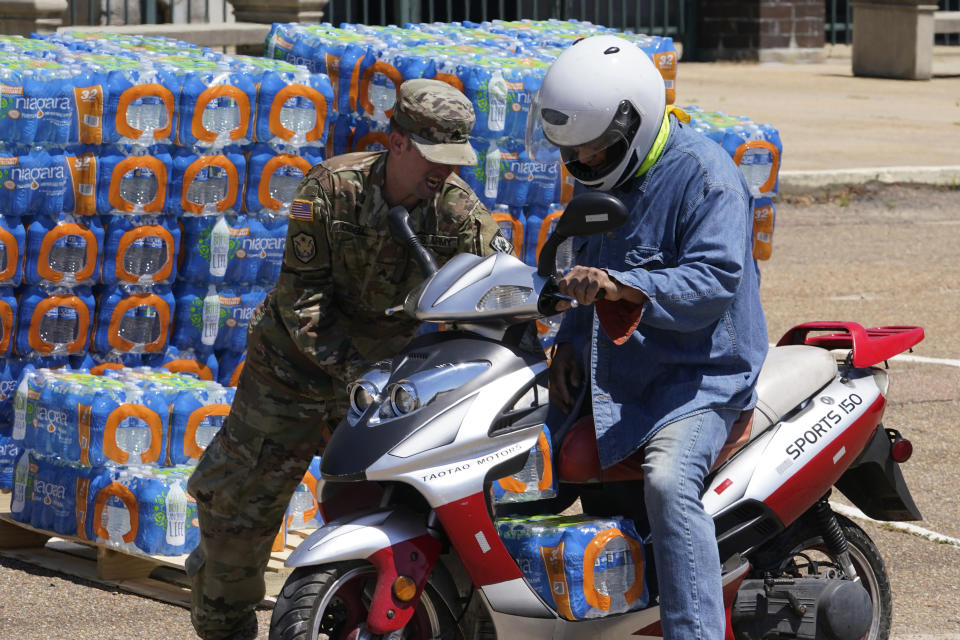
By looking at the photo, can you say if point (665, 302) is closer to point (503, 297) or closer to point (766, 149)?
point (503, 297)

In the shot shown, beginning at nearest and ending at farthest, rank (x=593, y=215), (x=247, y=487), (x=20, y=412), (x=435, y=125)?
(x=593, y=215)
(x=435, y=125)
(x=247, y=487)
(x=20, y=412)

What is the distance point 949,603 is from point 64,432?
3.54 metres

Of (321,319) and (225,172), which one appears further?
(225,172)

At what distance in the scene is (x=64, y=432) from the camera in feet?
22.9

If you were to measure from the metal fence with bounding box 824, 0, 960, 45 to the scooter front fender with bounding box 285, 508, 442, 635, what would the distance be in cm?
2728

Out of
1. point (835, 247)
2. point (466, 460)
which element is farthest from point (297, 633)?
point (835, 247)

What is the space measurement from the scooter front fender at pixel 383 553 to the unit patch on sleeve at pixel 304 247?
116cm

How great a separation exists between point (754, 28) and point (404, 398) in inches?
966

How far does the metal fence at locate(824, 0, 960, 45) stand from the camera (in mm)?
30766

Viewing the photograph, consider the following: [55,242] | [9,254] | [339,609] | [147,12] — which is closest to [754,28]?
[147,12]

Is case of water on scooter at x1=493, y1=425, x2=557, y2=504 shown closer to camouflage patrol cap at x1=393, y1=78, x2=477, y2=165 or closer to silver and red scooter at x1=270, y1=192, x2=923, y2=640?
silver and red scooter at x1=270, y1=192, x2=923, y2=640

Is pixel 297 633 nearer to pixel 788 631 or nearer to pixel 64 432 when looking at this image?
pixel 788 631

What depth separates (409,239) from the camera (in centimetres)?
482

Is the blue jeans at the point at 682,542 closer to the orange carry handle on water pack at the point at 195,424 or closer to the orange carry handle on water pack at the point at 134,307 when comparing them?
the orange carry handle on water pack at the point at 195,424
